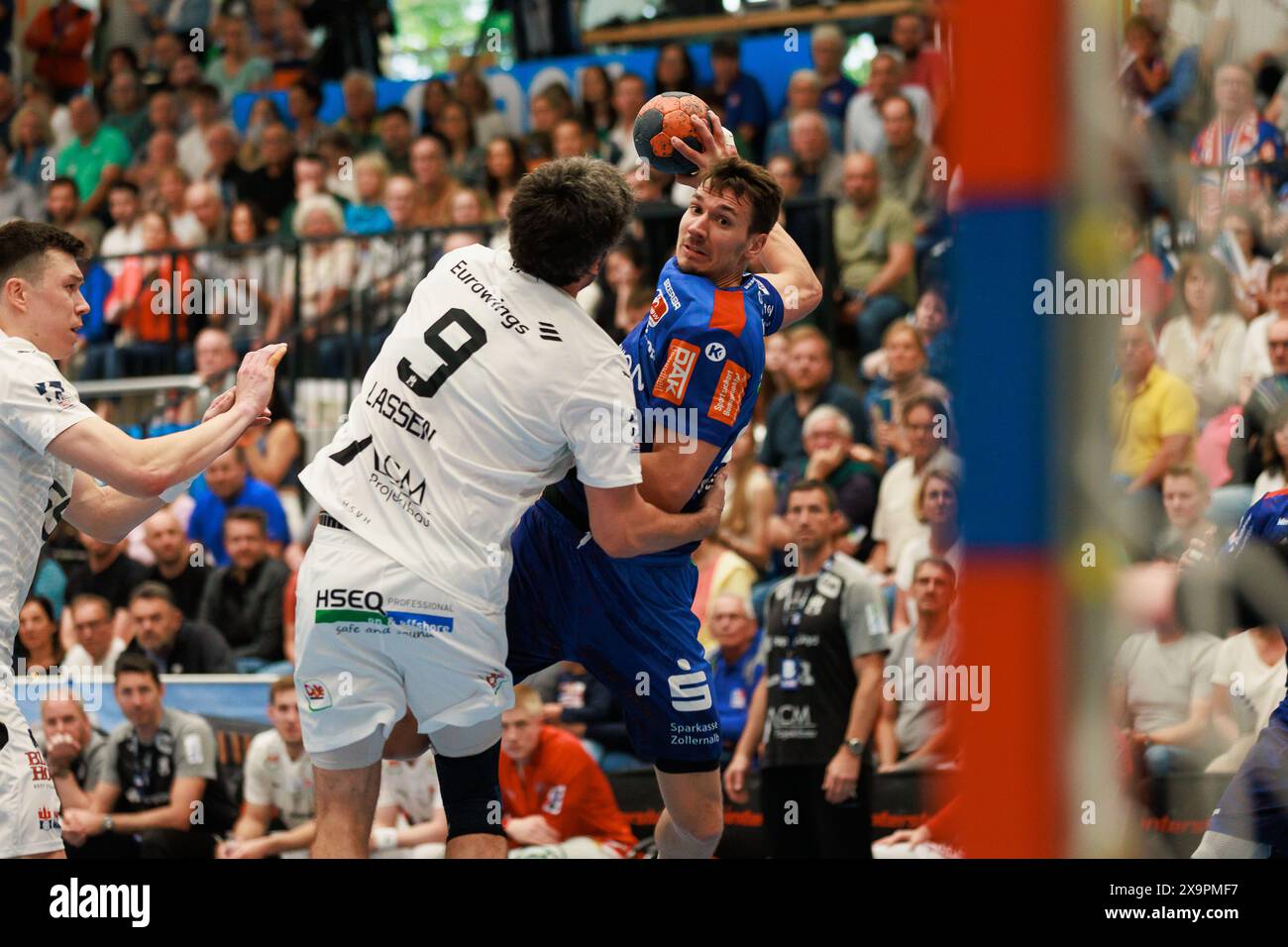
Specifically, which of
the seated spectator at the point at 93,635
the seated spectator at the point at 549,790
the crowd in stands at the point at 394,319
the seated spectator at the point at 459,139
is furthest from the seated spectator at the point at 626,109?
the seated spectator at the point at 93,635

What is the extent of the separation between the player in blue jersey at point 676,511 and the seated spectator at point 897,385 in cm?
373

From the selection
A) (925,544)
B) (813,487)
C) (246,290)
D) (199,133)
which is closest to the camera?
(813,487)

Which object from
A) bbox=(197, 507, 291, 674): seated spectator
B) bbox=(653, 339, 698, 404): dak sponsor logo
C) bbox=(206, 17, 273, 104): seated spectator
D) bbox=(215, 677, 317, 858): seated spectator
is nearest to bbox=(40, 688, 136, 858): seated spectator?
bbox=(215, 677, 317, 858): seated spectator

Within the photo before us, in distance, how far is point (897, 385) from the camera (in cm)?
964

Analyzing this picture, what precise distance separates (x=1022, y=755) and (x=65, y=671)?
9.26 meters

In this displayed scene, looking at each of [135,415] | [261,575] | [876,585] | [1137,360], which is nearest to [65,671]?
[261,575]

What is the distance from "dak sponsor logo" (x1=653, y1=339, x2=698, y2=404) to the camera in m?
5.38

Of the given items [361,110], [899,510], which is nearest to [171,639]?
[899,510]

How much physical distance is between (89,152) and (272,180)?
2.45 metres

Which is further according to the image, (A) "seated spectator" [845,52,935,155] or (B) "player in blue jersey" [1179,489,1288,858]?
(A) "seated spectator" [845,52,935,155]

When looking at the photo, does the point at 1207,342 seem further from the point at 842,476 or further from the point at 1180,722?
the point at 1180,722

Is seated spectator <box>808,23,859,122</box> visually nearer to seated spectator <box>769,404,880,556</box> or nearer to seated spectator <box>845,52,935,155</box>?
seated spectator <box>845,52,935,155</box>

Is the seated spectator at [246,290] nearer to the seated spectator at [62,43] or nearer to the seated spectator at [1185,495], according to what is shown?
the seated spectator at [62,43]

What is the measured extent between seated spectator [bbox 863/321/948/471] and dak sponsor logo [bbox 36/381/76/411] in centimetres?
551
